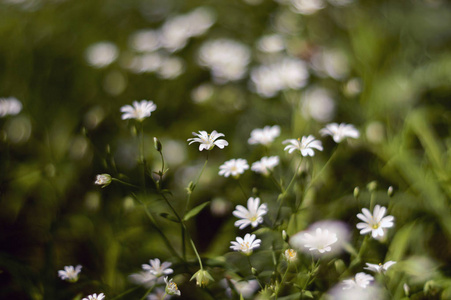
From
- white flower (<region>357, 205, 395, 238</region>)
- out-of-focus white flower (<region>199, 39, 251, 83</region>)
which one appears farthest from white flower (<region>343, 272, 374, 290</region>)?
out-of-focus white flower (<region>199, 39, 251, 83</region>)

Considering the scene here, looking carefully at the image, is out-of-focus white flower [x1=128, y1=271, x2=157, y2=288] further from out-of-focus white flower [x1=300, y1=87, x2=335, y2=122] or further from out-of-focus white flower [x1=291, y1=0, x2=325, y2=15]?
out-of-focus white flower [x1=291, y1=0, x2=325, y2=15]

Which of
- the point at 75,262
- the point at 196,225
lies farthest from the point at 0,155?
the point at 196,225

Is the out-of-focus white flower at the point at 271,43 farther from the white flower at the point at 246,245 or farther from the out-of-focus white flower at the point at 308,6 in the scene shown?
the white flower at the point at 246,245

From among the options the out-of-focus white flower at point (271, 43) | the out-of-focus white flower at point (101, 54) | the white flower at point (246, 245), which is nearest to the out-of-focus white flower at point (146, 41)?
the out-of-focus white flower at point (101, 54)

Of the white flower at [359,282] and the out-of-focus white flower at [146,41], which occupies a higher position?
the white flower at [359,282]

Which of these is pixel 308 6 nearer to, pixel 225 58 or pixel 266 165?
pixel 225 58

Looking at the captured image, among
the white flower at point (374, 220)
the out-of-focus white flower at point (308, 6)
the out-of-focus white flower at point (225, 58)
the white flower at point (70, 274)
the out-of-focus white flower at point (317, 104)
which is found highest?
the out-of-focus white flower at point (308, 6)

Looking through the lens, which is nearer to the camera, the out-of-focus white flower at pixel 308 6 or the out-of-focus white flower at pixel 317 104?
the out-of-focus white flower at pixel 317 104
